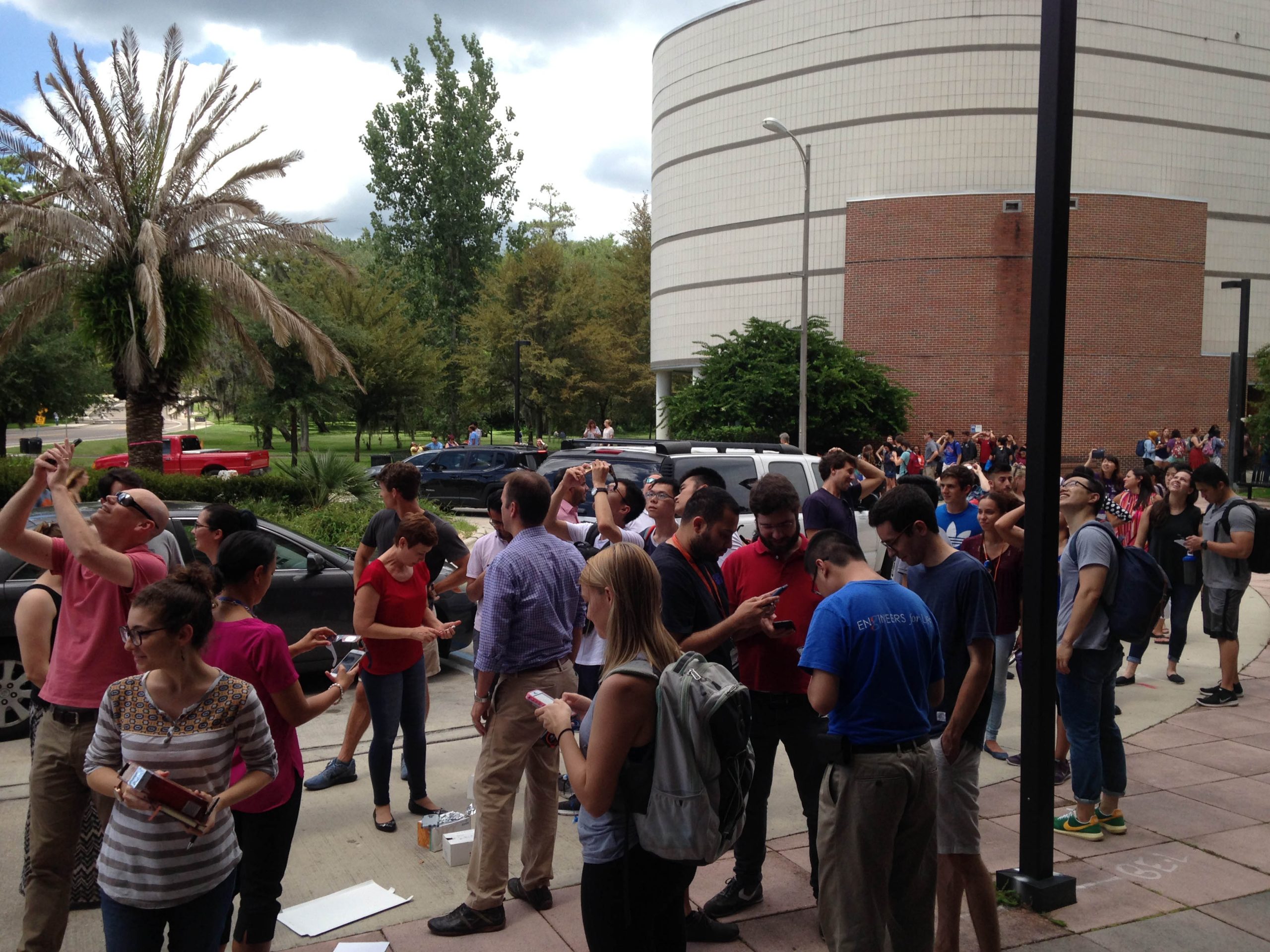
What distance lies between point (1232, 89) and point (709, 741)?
46030 millimetres

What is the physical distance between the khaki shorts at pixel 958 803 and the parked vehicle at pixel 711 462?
6.11 meters

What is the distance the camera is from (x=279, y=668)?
347 centimetres

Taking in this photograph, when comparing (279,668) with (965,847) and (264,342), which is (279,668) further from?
(264,342)

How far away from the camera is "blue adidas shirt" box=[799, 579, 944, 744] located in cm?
342

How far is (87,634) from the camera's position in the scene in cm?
385

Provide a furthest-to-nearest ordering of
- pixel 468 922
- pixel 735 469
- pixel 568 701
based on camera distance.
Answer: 1. pixel 735 469
2. pixel 468 922
3. pixel 568 701

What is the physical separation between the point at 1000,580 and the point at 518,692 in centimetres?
361

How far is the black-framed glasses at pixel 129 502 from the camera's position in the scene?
13.1 ft

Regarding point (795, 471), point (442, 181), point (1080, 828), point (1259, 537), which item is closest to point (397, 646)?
point (1080, 828)

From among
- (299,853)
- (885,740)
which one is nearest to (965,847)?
(885,740)

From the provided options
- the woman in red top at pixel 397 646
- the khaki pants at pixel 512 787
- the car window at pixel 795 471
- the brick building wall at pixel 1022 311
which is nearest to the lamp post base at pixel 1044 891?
the khaki pants at pixel 512 787

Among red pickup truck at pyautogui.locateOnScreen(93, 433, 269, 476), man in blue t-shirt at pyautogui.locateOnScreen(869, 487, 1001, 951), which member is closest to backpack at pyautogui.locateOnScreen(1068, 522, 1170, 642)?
man in blue t-shirt at pyautogui.locateOnScreen(869, 487, 1001, 951)

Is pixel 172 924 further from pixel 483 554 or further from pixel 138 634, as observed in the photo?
pixel 483 554

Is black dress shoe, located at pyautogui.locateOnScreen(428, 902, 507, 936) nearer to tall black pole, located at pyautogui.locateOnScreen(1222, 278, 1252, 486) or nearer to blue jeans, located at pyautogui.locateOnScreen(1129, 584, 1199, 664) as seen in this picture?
blue jeans, located at pyautogui.locateOnScreen(1129, 584, 1199, 664)
